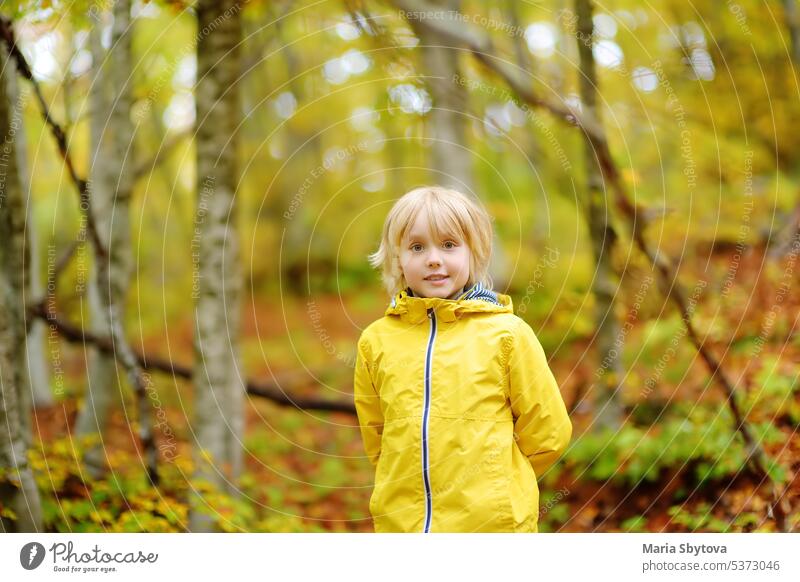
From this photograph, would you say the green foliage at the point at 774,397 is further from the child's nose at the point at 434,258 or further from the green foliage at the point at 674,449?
the child's nose at the point at 434,258

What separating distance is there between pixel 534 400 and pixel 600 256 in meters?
2.30

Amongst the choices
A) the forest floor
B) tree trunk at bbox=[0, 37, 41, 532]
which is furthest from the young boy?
tree trunk at bbox=[0, 37, 41, 532]

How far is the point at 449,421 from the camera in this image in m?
2.32

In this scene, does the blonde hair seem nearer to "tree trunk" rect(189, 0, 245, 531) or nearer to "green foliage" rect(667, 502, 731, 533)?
"tree trunk" rect(189, 0, 245, 531)

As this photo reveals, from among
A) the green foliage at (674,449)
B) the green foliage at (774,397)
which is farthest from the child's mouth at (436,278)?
the green foliage at (774,397)

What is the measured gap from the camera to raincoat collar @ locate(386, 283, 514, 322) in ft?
7.72

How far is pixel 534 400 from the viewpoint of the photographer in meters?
2.29

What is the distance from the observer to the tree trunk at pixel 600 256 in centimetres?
412

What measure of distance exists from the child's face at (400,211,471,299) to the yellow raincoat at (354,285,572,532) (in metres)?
0.06

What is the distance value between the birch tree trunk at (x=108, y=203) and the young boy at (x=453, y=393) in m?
2.56

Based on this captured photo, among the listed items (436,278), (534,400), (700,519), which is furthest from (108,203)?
(700,519)

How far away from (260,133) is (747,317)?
25.1 ft
